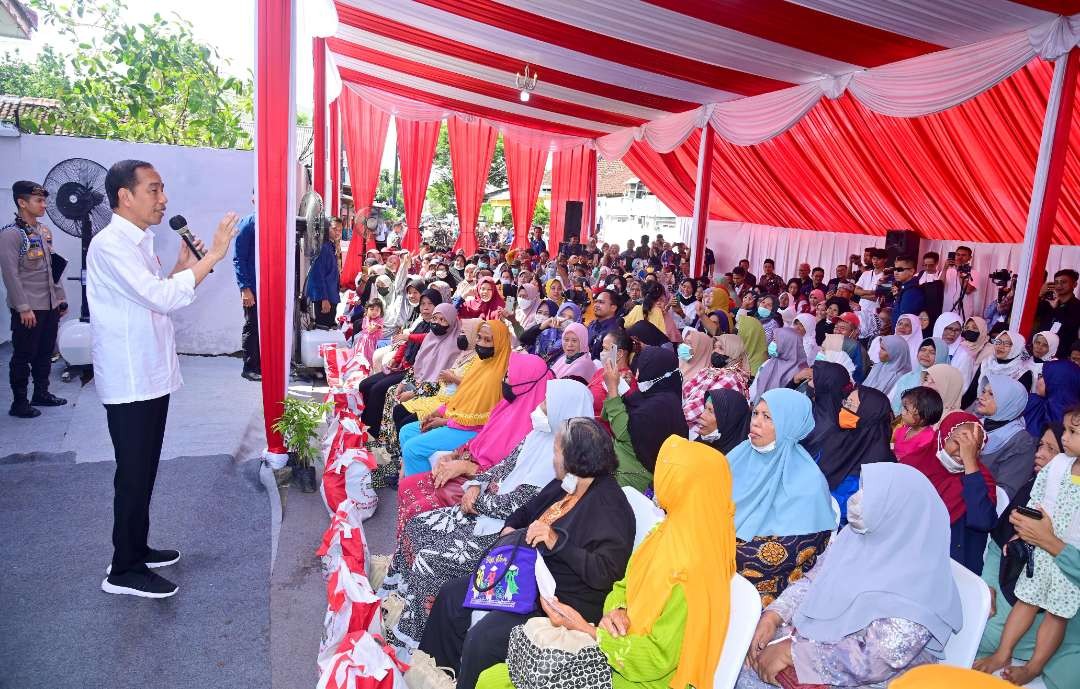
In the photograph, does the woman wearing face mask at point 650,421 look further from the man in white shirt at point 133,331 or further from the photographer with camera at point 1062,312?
the photographer with camera at point 1062,312

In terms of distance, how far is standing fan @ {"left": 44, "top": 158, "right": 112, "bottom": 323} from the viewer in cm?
528

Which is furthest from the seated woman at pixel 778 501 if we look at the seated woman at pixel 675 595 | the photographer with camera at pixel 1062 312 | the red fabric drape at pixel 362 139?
the red fabric drape at pixel 362 139

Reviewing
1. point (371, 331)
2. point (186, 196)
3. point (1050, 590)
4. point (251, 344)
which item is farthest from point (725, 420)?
point (186, 196)

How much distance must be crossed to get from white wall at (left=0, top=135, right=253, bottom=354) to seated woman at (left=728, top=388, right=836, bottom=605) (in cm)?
551

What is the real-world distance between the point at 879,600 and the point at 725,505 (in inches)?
18.1

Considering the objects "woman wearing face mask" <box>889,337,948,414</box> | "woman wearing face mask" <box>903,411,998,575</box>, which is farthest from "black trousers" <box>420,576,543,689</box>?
"woman wearing face mask" <box>889,337,948,414</box>

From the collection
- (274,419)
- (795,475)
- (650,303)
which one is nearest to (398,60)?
(650,303)

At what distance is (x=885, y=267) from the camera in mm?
8383

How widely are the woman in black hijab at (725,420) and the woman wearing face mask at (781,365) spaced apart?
2308 mm

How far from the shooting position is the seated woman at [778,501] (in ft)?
7.82

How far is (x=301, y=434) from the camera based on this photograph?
12.8ft

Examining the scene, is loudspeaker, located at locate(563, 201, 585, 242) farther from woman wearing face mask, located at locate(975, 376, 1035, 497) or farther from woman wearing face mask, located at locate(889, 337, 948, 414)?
woman wearing face mask, located at locate(975, 376, 1035, 497)

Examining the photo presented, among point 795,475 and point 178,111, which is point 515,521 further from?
point 178,111

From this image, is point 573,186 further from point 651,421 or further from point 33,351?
point 651,421
